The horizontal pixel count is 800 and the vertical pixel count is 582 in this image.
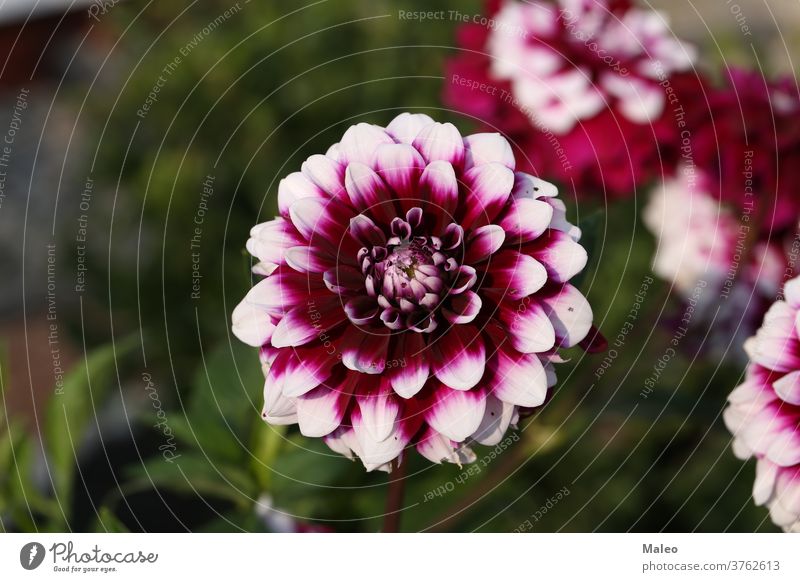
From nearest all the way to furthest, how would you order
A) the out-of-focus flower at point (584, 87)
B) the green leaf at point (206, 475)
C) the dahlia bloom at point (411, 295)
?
the dahlia bloom at point (411, 295)
the green leaf at point (206, 475)
the out-of-focus flower at point (584, 87)

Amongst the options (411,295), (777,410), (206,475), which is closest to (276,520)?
(206,475)

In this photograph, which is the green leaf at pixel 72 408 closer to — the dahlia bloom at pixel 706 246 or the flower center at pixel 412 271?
the flower center at pixel 412 271

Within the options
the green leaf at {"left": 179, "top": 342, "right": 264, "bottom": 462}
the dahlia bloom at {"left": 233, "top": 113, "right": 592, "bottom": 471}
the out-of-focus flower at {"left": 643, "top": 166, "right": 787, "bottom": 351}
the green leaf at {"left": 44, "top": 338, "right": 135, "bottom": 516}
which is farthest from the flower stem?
the out-of-focus flower at {"left": 643, "top": 166, "right": 787, "bottom": 351}

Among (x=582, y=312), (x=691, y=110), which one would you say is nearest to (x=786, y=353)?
(x=582, y=312)

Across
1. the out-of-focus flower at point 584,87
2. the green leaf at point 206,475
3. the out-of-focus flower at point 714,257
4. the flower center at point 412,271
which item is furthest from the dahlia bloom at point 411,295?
the out-of-focus flower at point 714,257

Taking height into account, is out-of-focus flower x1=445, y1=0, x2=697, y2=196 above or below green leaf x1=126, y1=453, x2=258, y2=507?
above

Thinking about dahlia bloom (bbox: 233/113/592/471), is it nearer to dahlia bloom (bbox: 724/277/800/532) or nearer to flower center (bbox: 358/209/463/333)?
flower center (bbox: 358/209/463/333)
